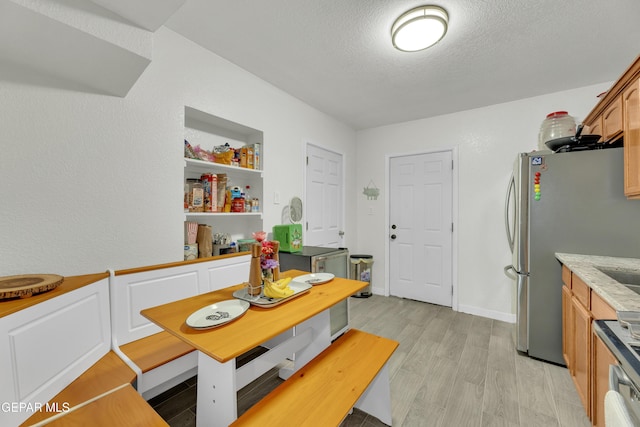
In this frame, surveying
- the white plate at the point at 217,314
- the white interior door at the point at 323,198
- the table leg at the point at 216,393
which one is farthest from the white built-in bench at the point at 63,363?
the white interior door at the point at 323,198

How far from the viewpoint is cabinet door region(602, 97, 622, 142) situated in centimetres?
181

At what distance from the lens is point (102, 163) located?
5.22 ft

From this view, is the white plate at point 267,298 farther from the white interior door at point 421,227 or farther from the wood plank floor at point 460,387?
the white interior door at point 421,227

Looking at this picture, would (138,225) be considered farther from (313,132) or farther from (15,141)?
(313,132)

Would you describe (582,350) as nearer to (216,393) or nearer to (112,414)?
(216,393)

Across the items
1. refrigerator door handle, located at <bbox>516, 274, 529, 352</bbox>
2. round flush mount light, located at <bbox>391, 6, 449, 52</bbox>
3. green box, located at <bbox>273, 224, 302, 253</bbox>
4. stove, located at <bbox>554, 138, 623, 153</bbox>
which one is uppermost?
round flush mount light, located at <bbox>391, 6, 449, 52</bbox>

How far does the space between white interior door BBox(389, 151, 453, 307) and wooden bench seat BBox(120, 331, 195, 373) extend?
9.63 ft

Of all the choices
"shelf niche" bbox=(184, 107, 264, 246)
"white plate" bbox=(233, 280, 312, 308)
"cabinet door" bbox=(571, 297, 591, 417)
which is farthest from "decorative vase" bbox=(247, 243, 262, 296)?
"cabinet door" bbox=(571, 297, 591, 417)

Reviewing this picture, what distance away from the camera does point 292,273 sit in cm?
186

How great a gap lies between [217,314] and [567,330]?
243 centimetres

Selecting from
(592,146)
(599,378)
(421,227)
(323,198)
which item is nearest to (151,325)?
(323,198)

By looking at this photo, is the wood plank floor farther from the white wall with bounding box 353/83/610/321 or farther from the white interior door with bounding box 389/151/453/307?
the white interior door with bounding box 389/151/453/307

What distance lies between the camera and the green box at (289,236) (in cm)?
246

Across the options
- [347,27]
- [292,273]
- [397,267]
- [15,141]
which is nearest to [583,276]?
[292,273]
